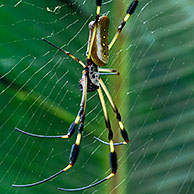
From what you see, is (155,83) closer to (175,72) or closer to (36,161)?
(175,72)

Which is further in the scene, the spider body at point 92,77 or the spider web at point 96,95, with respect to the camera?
the spider body at point 92,77

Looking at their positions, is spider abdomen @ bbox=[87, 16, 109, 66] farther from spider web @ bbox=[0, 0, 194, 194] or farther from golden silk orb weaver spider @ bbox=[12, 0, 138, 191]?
spider web @ bbox=[0, 0, 194, 194]

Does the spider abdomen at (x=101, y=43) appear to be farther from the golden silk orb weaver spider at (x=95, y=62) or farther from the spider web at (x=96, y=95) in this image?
the spider web at (x=96, y=95)

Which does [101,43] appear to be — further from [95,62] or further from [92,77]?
[92,77]

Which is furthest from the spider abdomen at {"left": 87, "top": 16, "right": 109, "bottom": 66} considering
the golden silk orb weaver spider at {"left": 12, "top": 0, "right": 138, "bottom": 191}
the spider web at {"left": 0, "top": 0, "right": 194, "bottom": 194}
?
the spider web at {"left": 0, "top": 0, "right": 194, "bottom": 194}

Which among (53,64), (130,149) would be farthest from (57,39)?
(130,149)

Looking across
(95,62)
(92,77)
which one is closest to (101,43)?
(95,62)

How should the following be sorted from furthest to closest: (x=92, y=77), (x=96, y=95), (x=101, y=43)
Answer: (x=96, y=95) < (x=92, y=77) < (x=101, y=43)

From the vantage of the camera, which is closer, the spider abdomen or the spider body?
the spider abdomen

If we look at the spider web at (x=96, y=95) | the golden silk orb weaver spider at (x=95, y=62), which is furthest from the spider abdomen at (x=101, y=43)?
the spider web at (x=96, y=95)
